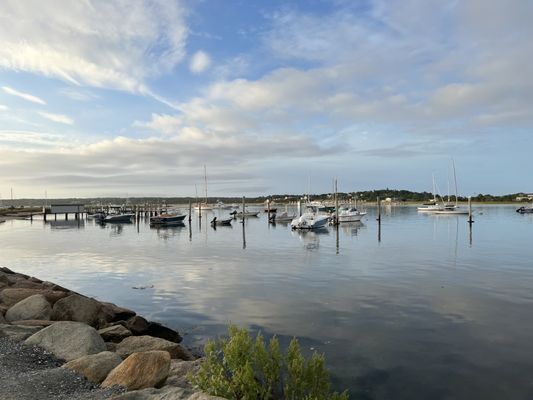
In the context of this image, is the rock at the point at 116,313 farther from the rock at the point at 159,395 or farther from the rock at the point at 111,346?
the rock at the point at 159,395

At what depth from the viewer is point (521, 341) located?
1333 centimetres

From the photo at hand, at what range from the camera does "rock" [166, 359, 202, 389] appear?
8.48 metres

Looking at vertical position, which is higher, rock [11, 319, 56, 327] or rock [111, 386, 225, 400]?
rock [111, 386, 225, 400]

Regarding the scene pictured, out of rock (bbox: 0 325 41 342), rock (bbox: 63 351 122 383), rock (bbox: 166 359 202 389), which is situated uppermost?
rock (bbox: 63 351 122 383)

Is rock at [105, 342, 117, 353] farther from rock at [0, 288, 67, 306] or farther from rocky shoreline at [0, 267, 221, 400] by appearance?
rock at [0, 288, 67, 306]

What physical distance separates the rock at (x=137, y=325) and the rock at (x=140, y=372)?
6.38 meters

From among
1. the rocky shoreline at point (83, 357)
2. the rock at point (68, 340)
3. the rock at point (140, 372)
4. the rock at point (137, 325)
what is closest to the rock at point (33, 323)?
the rocky shoreline at point (83, 357)

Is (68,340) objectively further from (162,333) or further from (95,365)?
(162,333)

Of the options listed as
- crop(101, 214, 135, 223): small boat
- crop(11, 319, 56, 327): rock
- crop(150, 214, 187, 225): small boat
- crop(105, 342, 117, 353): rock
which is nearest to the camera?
crop(105, 342, 117, 353): rock

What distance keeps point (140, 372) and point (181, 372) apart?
1.65 metres

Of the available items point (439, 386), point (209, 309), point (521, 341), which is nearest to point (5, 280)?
point (209, 309)

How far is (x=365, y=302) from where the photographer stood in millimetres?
18672

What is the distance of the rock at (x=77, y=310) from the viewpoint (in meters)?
13.5

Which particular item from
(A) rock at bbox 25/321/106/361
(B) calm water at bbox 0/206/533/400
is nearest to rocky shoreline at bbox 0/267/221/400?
(A) rock at bbox 25/321/106/361
